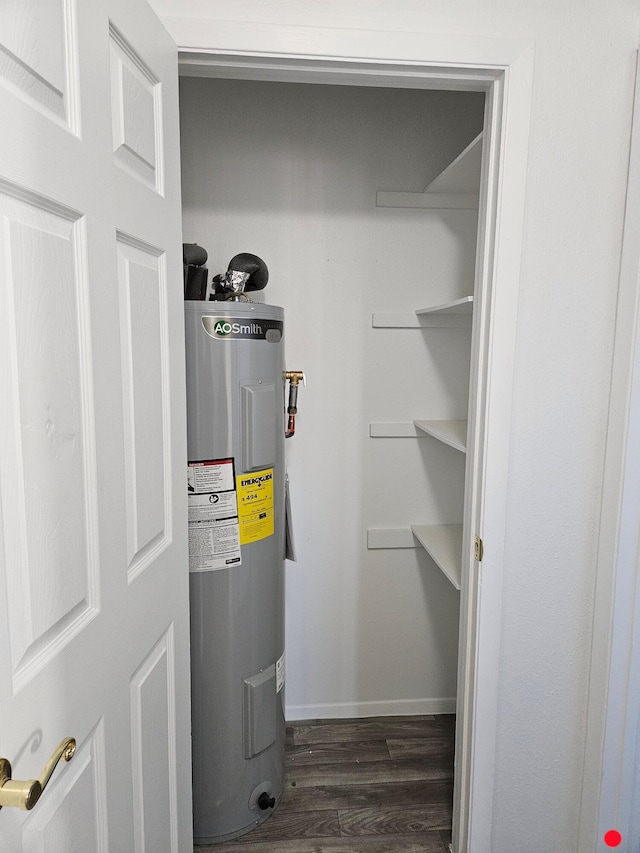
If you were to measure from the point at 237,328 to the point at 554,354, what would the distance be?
32.4 inches

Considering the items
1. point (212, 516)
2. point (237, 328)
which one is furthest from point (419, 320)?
point (212, 516)

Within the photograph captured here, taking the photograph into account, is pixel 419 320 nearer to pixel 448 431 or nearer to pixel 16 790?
pixel 448 431

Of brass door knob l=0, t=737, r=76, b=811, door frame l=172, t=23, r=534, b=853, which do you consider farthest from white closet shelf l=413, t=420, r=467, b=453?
brass door knob l=0, t=737, r=76, b=811

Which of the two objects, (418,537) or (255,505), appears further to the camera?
(418,537)

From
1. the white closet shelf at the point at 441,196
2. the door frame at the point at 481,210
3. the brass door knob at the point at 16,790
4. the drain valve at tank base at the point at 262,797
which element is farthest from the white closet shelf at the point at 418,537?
the brass door knob at the point at 16,790

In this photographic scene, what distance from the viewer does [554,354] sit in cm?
155

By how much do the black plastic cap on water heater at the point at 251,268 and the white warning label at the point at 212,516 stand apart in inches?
22.1

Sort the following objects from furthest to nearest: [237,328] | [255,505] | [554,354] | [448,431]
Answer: [448,431] → [255,505] → [237,328] → [554,354]

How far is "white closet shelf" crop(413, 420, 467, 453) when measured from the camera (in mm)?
1860

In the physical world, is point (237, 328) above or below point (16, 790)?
above

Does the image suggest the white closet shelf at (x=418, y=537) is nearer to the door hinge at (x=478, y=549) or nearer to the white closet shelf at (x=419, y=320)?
the door hinge at (x=478, y=549)

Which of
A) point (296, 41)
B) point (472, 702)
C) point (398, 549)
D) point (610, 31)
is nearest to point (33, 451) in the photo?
point (296, 41)

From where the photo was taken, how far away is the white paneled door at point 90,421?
798mm

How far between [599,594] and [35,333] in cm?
147
